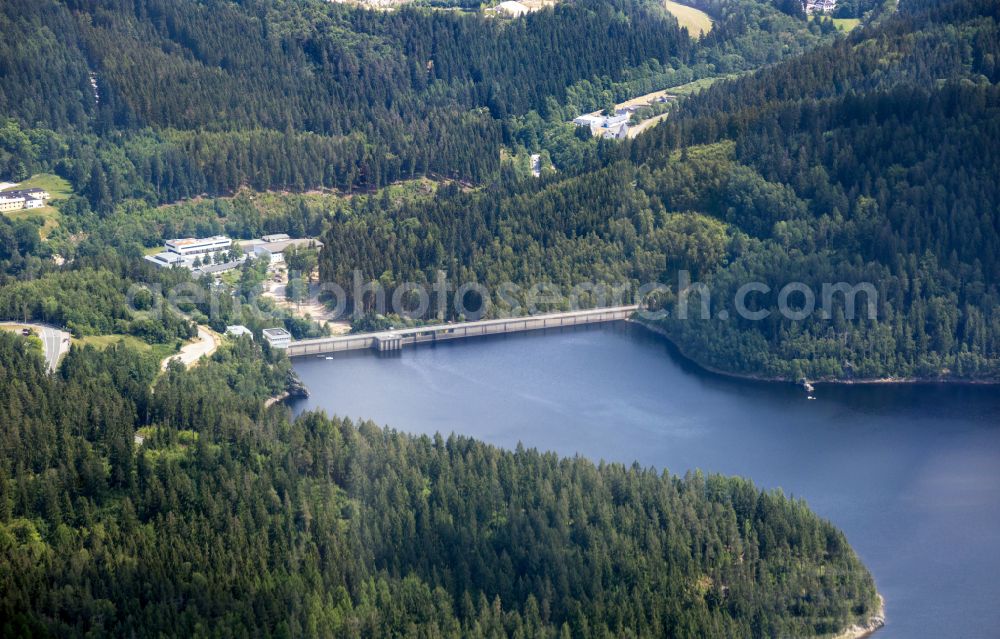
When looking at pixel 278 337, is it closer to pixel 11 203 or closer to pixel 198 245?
pixel 198 245

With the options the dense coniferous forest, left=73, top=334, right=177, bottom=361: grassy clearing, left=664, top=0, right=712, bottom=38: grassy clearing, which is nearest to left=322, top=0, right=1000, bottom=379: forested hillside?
the dense coniferous forest

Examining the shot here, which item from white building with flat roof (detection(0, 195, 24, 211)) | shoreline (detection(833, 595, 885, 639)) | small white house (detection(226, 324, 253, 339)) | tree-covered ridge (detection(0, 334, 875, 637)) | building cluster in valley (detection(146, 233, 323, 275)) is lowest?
shoreline (detection(833, 595, 885, 639))

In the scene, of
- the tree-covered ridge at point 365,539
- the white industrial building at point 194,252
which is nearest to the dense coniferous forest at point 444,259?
the tree-covered ridge at point 365,539

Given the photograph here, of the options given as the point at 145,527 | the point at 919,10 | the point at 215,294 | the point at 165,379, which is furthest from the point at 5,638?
the point at 919,10

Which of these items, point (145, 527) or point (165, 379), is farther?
point (165, 379)

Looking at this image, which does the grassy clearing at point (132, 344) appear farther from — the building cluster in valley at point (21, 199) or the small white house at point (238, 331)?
the building cluster in valley at point (21, 199)

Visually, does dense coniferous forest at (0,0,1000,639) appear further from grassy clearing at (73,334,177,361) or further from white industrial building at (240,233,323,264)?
white industrial building at (240,233,323,264)

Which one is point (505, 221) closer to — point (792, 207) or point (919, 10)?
point (792, 207)
